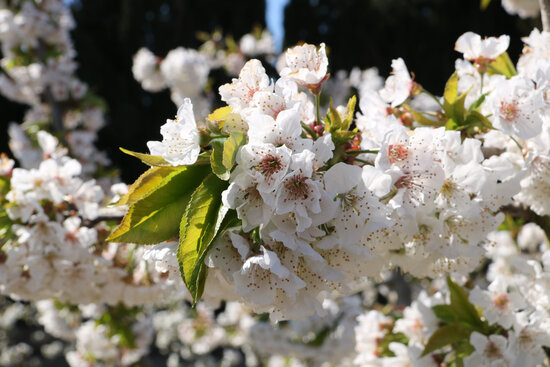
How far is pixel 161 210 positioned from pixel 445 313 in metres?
0.84

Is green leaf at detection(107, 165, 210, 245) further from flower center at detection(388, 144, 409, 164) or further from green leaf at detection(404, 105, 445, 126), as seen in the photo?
green leaf at detection(404, 105, 445, 126)

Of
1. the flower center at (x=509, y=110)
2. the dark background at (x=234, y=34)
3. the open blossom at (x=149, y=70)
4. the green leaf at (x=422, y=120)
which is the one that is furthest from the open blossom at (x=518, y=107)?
the dark background at (x=234, y=34)

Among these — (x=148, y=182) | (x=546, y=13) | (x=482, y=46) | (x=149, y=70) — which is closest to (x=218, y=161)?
(x=148, y=182)

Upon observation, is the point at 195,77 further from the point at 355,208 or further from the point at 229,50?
the point at 355,208

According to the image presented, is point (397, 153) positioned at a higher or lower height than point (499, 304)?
higher

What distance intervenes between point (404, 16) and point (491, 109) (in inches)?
285

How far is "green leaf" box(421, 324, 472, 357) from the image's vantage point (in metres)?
1.22

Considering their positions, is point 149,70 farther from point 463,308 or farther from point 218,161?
point 218,161

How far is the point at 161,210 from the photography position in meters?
0.81

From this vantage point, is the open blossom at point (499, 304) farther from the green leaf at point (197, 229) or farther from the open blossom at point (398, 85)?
the green leaf at point (197, 229)

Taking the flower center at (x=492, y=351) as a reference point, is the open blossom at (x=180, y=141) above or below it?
above

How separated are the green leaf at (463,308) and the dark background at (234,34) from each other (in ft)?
18.2

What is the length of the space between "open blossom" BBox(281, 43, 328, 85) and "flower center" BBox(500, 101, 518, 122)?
13.1 inches

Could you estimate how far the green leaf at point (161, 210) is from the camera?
0.79 meters
